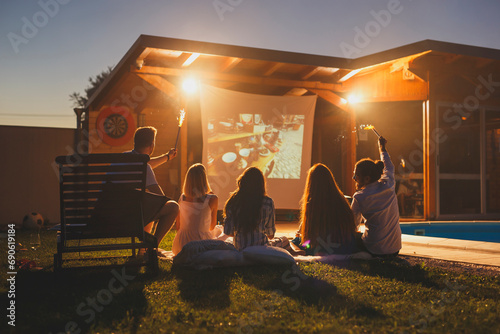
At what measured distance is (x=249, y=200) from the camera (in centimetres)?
419

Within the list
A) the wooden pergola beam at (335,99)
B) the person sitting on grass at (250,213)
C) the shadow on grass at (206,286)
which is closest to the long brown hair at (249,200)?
the person sitting on grass at (250,213)

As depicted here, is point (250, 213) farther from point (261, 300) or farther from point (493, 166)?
point (493, 166)

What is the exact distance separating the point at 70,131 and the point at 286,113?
182 inches

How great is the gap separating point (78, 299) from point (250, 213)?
1.71 meters

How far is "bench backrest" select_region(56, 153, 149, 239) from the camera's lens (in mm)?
3861

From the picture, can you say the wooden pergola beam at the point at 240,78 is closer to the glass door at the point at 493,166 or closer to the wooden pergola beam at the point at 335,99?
the wooden pergola beam at the point at 335,99

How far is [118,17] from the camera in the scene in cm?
891

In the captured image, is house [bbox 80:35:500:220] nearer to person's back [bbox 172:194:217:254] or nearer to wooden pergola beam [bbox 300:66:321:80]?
wooden pergola beam [bbox 300:66:321:80]

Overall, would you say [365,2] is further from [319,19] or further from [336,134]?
[336,134]

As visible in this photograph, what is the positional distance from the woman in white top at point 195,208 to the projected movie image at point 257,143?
4.17 meters

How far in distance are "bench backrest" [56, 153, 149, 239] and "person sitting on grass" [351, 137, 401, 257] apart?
2.02 meters

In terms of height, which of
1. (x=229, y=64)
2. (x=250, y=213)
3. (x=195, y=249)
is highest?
(x=229, y=64)

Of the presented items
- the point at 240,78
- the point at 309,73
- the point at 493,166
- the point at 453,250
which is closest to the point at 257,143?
the point at 240,78

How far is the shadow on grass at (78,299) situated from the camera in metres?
2.43
